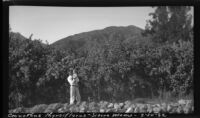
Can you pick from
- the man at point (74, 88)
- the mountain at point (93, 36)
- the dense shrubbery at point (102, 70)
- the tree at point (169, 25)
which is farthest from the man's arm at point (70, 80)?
the tree at point (169, 25)

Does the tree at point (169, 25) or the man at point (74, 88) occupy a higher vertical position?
the tree at point (169, 25)

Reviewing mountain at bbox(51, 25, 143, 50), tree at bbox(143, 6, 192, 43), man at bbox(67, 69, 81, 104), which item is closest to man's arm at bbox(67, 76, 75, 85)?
man at bbox(67, 69, 81, 104)

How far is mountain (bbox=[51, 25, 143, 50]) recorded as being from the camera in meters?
10.2

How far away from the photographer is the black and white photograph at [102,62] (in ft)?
33.2

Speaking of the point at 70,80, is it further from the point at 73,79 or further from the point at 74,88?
the point at 74,88

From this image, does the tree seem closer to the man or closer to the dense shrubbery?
the dense shrubbery

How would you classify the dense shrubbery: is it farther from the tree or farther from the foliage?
the tree

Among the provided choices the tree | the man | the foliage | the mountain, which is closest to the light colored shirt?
the man
